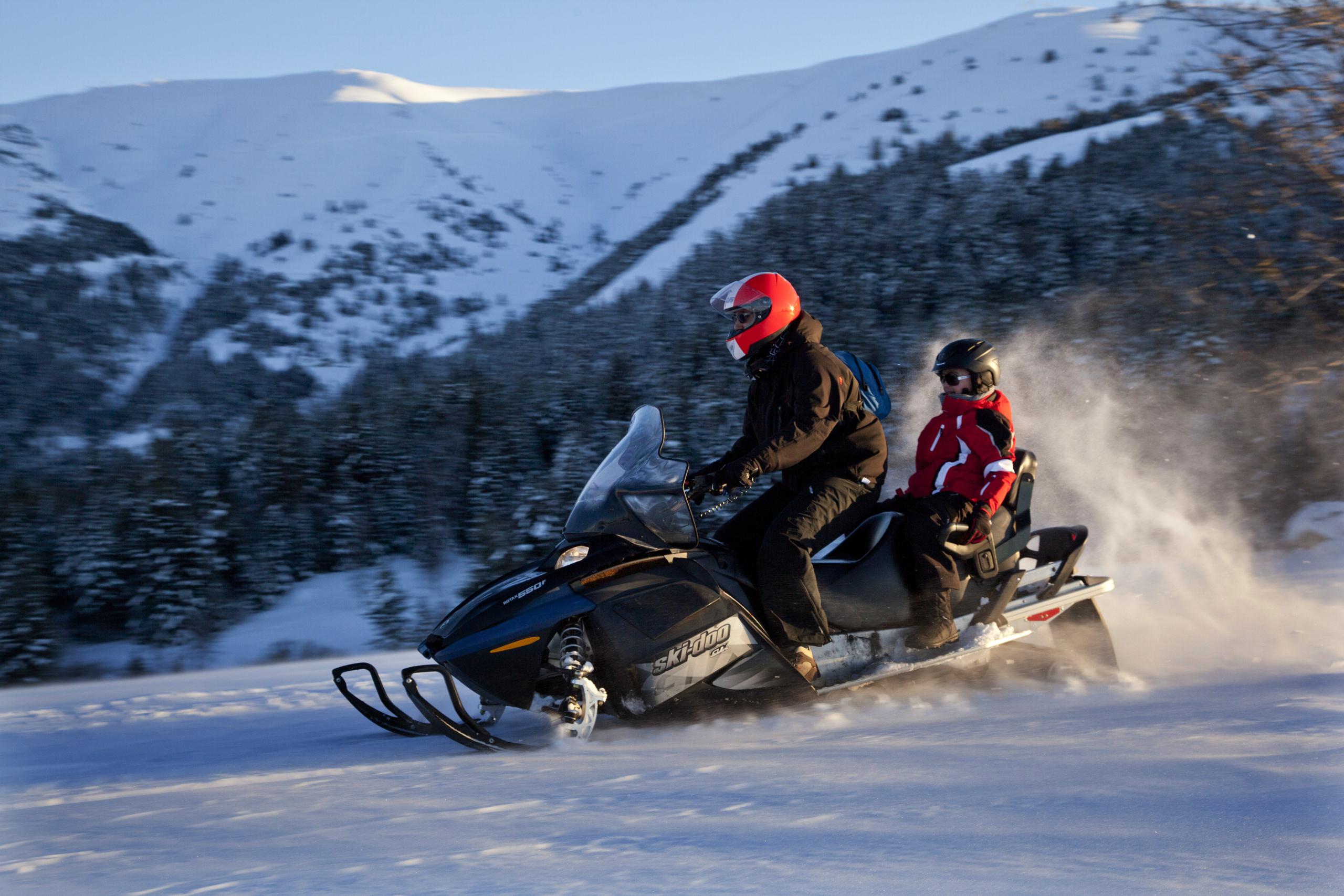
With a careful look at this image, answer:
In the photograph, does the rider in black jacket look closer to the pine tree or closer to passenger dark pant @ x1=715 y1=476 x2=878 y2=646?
passenger dark pant @ x1=715 y1=476 x2=878 y2=646

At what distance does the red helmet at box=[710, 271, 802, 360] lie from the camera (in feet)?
14.6

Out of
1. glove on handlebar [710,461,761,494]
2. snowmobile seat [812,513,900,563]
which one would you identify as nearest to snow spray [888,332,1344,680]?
snowmobile seat [812,513,900,563]

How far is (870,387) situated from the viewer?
472cm

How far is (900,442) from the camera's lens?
32.0 ft

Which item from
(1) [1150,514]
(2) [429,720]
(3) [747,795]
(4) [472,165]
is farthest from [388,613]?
(4) [472,165]

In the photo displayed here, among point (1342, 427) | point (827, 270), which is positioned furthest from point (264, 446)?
point (1342, 427)

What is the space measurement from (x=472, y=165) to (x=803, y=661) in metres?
31.0

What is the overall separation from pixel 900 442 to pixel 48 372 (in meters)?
13.4

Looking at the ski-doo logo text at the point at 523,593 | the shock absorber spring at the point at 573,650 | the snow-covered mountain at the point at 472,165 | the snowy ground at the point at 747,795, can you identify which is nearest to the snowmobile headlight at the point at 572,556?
the ski-doo logo text at the point at 523,593

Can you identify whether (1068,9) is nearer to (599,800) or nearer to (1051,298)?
(1051,298)

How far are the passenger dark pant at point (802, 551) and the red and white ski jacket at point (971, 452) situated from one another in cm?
42

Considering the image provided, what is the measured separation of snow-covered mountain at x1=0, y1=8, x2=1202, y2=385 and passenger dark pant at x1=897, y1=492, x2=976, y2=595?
492 inches

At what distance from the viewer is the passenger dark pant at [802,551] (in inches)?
168

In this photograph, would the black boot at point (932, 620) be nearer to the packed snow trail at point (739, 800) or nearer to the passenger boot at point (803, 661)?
the packed snow trail at point (739, 800)
